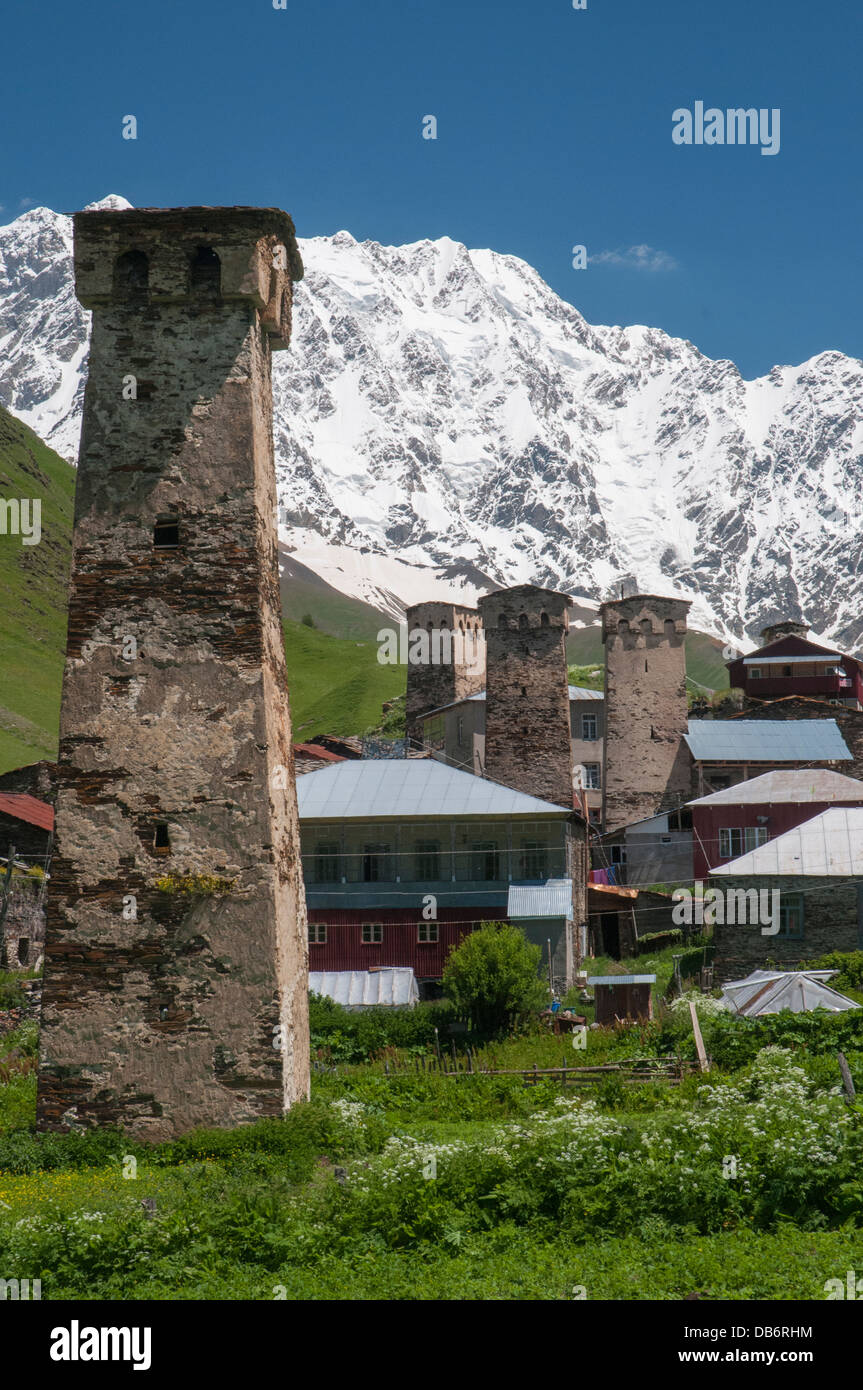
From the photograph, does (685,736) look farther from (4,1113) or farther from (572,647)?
(572,647)

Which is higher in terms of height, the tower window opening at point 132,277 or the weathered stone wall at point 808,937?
the tower window opening at point 132,277

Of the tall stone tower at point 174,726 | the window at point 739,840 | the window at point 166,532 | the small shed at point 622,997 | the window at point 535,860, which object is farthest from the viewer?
the window at point 739,840

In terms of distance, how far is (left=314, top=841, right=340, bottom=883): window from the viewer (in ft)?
116

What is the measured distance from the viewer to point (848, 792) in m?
39.5

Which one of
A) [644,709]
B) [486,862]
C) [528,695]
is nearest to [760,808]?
[528,695]

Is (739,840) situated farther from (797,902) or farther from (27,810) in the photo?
(27,810)

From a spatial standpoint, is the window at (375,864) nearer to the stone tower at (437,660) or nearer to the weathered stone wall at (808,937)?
the weathered stone wall at (808,937)

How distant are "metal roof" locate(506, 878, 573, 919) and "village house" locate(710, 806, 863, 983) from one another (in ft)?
12.5

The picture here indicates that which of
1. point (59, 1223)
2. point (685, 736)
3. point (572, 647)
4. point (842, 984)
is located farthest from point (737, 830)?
point (572, 647)

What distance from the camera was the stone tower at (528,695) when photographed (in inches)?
1686

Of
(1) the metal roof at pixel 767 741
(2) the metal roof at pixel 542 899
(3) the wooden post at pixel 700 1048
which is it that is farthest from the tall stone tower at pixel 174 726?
(1) the metal roof at pixel 767 741

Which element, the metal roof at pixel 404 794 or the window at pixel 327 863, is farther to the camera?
the window at pixel 327 863

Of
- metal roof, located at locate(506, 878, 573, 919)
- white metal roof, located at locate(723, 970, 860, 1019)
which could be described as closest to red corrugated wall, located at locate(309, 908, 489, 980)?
metal roof, located at locate(506, 878, 573, 919)

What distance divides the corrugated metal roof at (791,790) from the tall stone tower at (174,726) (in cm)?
2548
